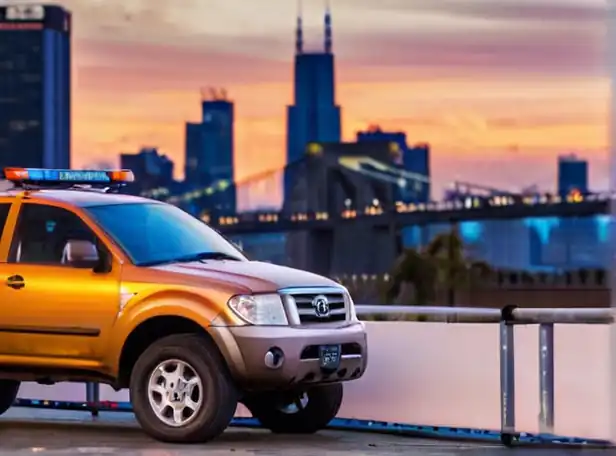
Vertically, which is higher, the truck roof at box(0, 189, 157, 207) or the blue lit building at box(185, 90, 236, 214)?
the blue lit building at box(185, 90, 236, 214)

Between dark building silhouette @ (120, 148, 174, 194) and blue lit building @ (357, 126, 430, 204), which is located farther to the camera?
blue lit building @ (357, 126, 430, 204)

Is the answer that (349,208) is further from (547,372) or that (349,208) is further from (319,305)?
(319,305)

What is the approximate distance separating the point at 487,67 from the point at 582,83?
6.05ft

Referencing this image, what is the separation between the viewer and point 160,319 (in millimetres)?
11242

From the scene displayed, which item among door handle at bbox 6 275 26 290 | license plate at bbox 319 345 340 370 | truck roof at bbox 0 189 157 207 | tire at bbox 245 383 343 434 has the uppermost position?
truck roof at bbox 0 189 157 207

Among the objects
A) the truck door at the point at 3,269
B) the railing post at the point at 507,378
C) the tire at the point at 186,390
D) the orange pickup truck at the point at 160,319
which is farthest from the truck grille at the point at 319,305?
the truck door at the point at 3,269

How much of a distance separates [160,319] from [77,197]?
122 centimetres

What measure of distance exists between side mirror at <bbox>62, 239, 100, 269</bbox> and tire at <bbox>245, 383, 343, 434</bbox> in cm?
150

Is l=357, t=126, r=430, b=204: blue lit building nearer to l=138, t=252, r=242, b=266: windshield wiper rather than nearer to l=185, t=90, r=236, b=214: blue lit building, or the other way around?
l=185, t=90, r=236, b=214: blue lit building

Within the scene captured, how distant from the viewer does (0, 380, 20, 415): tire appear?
13.1m

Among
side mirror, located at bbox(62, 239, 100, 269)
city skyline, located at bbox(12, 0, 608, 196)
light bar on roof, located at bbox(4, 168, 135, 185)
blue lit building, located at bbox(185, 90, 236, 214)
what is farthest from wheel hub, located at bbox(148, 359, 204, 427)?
blue lit building, located at bbox(185, 90, 236, 214)

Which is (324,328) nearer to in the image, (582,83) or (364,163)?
(364,163)

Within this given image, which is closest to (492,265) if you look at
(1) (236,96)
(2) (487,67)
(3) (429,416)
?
(2) (487,67)

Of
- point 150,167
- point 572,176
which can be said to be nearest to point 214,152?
point 150,167
